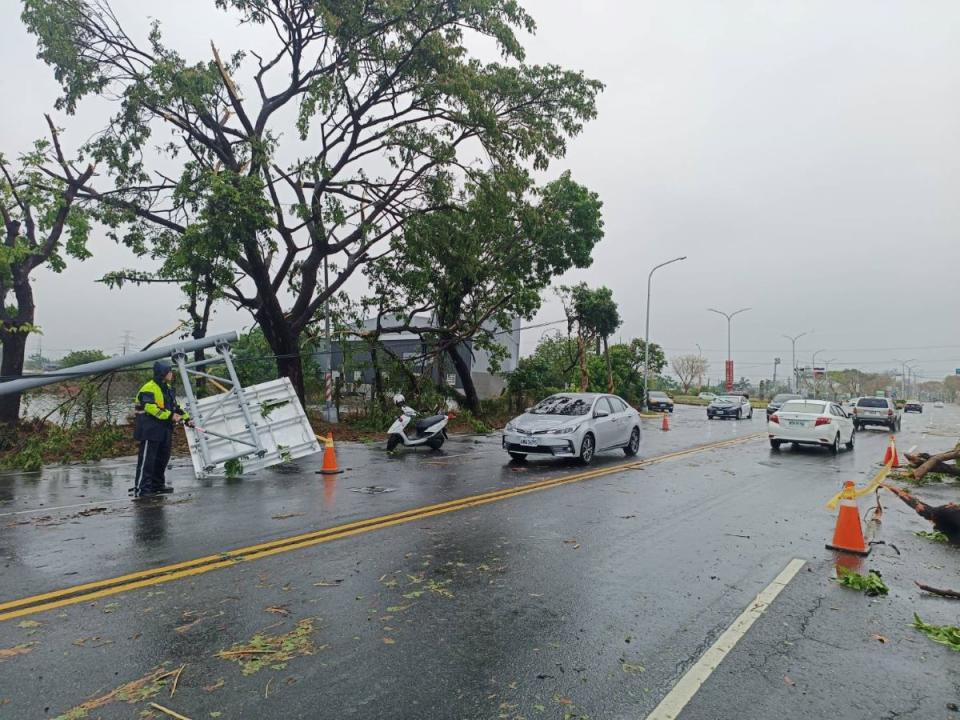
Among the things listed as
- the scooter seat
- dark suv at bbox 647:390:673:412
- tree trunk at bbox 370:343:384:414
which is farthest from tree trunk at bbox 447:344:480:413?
dark suv at bbox 647:390:673:412

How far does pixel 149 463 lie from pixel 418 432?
24.0 ft

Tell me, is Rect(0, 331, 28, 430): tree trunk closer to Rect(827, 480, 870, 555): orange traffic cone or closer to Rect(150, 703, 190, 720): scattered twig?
Rect(150, 703, 190, 720): scattered twig

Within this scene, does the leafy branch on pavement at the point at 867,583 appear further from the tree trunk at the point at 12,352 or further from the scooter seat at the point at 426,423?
the tree trunk at the point at 12,352

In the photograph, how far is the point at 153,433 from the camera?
9.68 meters

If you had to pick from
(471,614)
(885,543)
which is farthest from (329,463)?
(885,543)

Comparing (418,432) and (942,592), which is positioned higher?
(418,432)

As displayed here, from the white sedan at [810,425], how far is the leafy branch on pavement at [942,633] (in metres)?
13.6

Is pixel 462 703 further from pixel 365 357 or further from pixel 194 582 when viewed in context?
pixel 365 357

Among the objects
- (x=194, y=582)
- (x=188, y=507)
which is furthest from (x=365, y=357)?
(x=194, y=582)

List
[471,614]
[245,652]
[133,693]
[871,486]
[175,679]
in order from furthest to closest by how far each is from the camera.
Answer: [871,486] → [471,614] → [245,652] → [175,679] → [133,693]

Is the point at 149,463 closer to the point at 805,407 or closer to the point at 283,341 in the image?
the point at 283,341

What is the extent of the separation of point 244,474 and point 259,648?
8.38 metres

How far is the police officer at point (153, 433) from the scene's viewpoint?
31.4 ft

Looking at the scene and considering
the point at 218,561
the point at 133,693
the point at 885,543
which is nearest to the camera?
the point at 133,693
